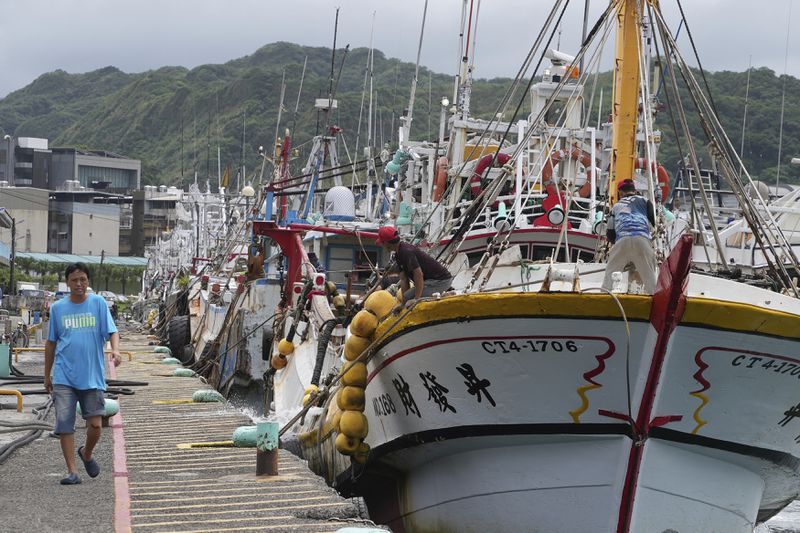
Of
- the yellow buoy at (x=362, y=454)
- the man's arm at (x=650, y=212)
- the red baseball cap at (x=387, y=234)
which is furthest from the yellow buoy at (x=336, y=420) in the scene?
the man's arm at (x=650, y=212)

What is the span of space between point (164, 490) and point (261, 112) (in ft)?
341

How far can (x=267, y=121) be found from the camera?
103 metres

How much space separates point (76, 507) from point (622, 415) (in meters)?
3.86

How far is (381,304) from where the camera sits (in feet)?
34.0

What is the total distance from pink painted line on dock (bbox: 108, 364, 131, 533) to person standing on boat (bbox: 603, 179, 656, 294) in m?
3.99

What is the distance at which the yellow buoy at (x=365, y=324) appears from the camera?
10289 mm

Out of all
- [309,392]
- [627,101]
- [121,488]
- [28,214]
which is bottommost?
[28,214]

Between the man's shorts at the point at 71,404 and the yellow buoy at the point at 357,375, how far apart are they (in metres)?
2.89

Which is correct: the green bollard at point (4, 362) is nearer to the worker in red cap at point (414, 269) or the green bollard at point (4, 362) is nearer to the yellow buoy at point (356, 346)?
the yellow buoy at point (356, 346)

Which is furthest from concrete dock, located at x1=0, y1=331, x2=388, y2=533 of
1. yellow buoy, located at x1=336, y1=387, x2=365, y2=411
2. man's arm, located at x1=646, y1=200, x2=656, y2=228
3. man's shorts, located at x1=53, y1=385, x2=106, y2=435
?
man's arm, located at x1=646, y1=200, x2=656, y2=228

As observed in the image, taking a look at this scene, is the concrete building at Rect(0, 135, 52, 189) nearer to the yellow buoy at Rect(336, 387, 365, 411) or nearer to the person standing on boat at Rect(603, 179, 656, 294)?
the yellow buoy at Rect(336, 387, 365, 411)

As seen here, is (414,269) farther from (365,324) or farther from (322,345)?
(322,345)

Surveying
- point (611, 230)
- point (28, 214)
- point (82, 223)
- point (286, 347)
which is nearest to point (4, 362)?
point (286, 347)

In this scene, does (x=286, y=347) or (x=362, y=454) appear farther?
(x=286, y=347)
